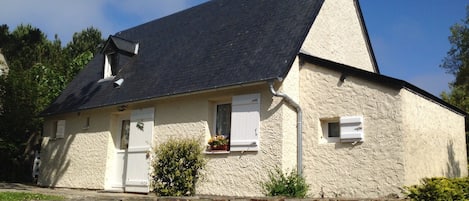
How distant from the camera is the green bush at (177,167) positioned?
1029 centimetres

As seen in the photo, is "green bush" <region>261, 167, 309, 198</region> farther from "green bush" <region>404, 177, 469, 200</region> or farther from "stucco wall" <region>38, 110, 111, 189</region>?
"stucco wall" <region>38, 110, 111, 189</region>

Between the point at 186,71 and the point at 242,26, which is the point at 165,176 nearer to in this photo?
the point at 186,71

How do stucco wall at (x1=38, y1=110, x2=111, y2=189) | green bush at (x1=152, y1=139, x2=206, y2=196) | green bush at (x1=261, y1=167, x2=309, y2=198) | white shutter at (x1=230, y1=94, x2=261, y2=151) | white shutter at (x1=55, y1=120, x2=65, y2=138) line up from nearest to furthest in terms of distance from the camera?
green bush at (x1=261, y1=167, x2=309, y2=198), white shutter at (x1=230, y1=94, x2=261, y2=151), green bush at (x1=152, y1=139, x2=206, y2=196), stucco wall at (x1=38, y1=110, x2=111, y2=189), white shutter at (x1=55, y1=120, x2=65, y2=138)

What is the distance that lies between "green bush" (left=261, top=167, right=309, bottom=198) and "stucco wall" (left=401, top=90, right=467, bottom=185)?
2094mm

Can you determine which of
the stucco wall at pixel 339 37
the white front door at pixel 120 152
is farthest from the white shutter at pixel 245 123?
the white front door at pixel 120 152

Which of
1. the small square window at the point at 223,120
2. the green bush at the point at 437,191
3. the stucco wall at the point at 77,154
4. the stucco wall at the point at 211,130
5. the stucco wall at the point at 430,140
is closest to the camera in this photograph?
the green bush at the point at 437,191

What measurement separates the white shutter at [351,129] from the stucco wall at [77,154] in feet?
25.2

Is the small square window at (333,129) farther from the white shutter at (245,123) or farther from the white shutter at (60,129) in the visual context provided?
the white shutter at (60,129)

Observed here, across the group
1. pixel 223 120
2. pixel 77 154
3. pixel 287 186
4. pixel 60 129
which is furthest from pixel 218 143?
pixel 60 129

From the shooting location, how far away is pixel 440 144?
33.6 feet

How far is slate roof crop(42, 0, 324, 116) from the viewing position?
34.5ft

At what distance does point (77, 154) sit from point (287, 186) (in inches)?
345

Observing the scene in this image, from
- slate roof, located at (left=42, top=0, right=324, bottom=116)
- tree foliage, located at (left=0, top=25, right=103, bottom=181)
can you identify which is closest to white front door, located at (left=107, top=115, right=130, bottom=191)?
slate roof, located at (left=42, top=0, right=324, bottom=116)

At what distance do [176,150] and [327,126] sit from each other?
3.69 meters
